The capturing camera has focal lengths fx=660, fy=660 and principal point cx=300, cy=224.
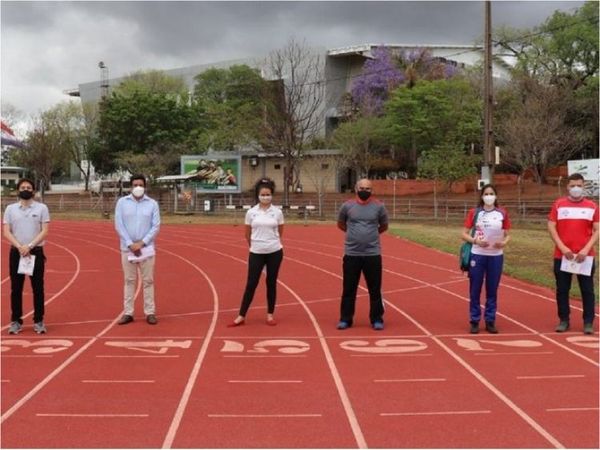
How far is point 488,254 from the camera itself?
23.9 ft

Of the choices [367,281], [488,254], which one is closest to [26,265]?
[367,281]

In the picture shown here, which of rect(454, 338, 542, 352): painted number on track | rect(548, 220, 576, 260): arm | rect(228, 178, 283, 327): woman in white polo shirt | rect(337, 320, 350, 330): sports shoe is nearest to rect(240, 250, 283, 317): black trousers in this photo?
rect(228, 178, 283, 327): woman in white polo shirt

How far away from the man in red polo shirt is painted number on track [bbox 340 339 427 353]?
5.74 ft

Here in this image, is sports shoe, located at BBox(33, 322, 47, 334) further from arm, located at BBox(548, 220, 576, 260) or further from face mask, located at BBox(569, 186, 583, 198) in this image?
face mask, located at BBox(569, 186, 583, 198)

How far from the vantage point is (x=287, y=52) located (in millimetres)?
Answer: 46031

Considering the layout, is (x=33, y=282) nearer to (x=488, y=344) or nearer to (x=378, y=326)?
(x=378, y=326)

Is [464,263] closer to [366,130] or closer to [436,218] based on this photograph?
[436,218]

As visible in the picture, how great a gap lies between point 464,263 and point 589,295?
1.34 meters

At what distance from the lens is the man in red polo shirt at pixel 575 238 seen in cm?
704

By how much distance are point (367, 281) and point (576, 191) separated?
245cm

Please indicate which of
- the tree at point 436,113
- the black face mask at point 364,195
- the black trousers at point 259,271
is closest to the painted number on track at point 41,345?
the black trousers at point 259,271

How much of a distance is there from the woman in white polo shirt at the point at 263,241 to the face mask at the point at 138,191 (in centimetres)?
126

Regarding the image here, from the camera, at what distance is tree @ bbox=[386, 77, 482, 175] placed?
1547 inches

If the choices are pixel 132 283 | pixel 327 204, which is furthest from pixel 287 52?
pixel 132 283
